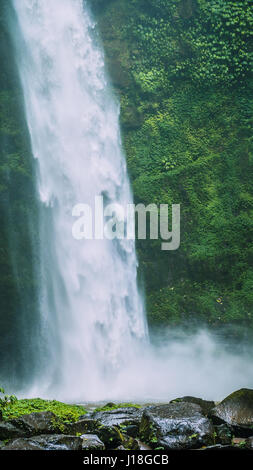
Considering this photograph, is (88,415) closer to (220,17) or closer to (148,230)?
(148,230)

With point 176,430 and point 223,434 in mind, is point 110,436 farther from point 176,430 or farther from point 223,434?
point 223,434

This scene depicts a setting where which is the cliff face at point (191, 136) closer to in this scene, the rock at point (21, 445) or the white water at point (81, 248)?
the white water at point (81, 248)

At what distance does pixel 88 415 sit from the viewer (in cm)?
650

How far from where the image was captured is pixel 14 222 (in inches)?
488

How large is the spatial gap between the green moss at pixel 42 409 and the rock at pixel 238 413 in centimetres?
194

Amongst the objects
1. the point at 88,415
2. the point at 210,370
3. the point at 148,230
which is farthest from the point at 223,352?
the point at 88,415

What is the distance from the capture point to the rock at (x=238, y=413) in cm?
556

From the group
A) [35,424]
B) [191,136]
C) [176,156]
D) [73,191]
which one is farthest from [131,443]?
[191,136]

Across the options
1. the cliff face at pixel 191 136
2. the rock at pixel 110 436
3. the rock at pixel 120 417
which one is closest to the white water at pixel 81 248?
the cliff face at pixel 191 136

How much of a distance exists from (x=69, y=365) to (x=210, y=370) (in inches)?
134

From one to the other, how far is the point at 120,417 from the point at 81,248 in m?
6.28

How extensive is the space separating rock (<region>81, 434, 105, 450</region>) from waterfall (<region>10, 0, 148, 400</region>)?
5.75 m

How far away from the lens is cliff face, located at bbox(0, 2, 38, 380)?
12180mm

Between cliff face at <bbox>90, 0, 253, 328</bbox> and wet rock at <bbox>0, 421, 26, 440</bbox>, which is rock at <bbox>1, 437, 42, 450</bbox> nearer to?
wet rock at <bbox>0, 421, 26, 440</bbox>
